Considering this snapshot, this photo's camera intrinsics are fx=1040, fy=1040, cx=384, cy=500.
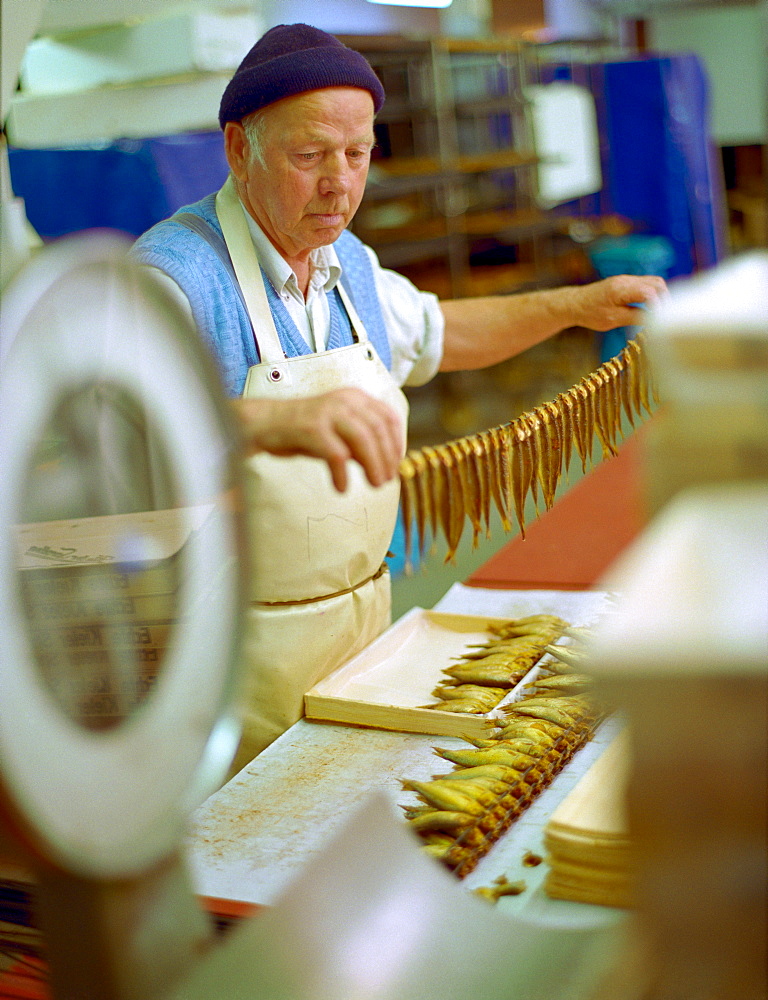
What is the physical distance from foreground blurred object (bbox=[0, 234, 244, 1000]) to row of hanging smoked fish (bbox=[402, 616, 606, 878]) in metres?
0.30

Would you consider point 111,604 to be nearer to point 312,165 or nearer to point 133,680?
point 133,680

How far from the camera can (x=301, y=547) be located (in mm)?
1453

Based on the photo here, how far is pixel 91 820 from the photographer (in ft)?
2.15

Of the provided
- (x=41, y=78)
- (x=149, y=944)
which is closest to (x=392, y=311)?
(x=149, y=944)

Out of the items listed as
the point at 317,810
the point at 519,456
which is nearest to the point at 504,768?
the point at 317,810

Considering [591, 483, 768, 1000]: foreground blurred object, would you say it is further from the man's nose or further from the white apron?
the man's nose

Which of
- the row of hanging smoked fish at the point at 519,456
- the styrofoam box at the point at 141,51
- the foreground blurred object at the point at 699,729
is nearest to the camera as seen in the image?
the foreground blurred object at the point at 699,729

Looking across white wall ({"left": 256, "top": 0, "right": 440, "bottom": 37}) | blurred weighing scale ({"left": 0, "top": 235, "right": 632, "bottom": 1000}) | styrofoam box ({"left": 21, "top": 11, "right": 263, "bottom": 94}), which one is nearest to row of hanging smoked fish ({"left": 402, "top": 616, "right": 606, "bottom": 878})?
blurred weighing scale ({"left": 0, "top": 235, "right": 632, "bottom": 1000})

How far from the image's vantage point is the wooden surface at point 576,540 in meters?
1.96

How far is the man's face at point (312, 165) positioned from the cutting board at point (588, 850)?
35.9 inches

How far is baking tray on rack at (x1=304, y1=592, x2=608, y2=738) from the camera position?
131cm

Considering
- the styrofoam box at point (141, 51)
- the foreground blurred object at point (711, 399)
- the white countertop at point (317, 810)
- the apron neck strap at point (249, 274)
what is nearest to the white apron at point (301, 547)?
the apron neck strap at point (249, 274)

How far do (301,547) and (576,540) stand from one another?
2.84 feet

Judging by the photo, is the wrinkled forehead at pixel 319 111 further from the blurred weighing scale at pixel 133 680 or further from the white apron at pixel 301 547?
the blurred weighing scale at pixel 133 680
